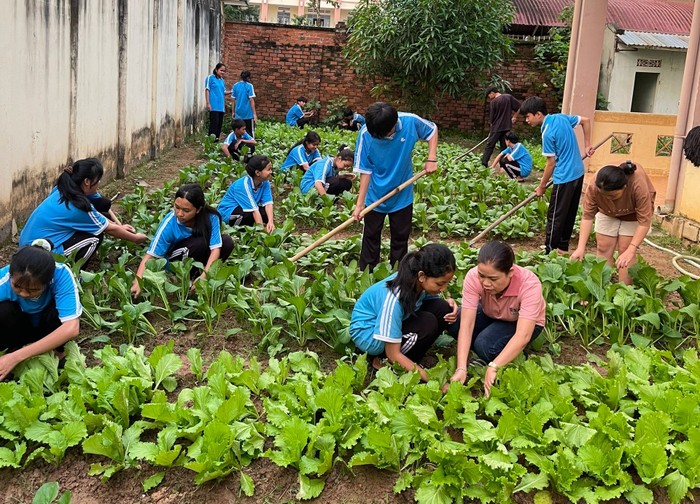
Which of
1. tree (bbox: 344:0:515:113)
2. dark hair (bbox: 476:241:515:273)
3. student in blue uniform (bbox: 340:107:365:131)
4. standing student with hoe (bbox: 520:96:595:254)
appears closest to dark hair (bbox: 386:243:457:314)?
dark hair (bbox: 476:241:515:273)

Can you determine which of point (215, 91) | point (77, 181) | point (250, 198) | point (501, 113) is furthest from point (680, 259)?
point (215, 91)

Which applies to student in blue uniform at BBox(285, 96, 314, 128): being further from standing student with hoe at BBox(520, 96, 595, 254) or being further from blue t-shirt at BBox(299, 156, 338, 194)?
standing student with hoe at BBox(520, 96, 595, 254)

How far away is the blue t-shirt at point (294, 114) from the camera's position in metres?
15.9

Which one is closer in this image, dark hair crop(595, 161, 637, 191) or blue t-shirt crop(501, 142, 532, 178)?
dark hair crop(595, 161, 637, 191)

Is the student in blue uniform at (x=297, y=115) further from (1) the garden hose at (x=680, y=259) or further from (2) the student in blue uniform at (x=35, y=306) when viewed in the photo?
(2) the student in blue uniform at (x=35, y=306)

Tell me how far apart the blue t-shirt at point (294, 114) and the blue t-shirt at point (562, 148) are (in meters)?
9.98

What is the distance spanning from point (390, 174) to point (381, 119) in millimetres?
575

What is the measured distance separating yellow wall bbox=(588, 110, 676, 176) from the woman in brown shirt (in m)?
5.10

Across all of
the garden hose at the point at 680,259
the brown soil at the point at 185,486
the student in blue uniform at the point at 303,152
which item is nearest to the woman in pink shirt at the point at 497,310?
the brown soil at the point at 185,486

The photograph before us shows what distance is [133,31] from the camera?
10195 mm

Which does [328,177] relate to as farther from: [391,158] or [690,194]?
[690,194]

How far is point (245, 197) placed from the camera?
22.3 feet

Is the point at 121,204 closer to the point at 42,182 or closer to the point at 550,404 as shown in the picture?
the point at 42,182

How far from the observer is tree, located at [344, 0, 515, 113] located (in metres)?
15.4
